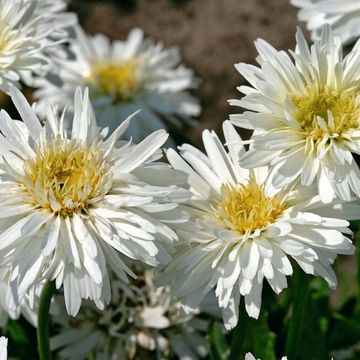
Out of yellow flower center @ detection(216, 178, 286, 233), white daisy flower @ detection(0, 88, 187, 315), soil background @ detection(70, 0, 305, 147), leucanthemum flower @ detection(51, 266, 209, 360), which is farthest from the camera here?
soil background @ detection(70, 0, 305, 147)

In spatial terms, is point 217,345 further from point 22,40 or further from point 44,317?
point 22,40

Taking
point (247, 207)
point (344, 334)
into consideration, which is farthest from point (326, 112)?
point (344, 334)

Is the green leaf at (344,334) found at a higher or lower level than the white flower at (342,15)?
lower

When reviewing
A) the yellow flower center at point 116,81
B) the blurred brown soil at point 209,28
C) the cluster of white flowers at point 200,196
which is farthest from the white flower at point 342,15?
the blurred brown soil at point 209,28

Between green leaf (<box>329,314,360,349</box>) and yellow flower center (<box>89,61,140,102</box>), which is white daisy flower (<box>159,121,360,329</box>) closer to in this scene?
green leaf (<box>329,314,360,349</box>)

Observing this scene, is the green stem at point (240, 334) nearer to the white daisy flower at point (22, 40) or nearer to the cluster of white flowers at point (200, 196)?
the cluster of white flowers at point (200, 196)

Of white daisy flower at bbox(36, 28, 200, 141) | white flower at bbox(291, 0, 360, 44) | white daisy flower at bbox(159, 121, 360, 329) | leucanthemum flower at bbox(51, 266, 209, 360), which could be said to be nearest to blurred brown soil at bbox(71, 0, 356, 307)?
white daisy flower at bbox(36, 28, 200, 141)
